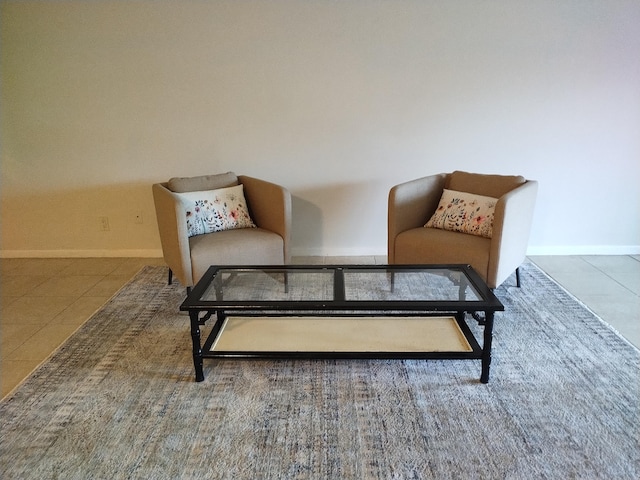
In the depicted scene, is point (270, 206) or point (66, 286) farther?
point (66, 286)

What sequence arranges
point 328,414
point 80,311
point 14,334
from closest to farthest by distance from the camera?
point 328,414 → point 14,334 → point 80,311

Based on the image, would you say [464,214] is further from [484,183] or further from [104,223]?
[104,223]

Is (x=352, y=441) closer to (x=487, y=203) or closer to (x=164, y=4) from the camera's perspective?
(x=487, y=203)

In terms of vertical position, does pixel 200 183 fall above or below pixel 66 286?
above

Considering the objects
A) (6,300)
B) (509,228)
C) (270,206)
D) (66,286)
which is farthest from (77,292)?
(509,228)

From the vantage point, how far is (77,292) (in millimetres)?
2928

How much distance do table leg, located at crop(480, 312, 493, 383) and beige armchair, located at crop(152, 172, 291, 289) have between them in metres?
1.39

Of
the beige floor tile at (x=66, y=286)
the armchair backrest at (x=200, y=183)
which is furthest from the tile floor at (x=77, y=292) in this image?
the armchair backrest at (x=200, y=183)

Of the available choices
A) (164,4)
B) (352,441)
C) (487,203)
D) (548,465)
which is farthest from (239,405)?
(164,4)

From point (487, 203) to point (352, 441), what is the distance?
170 cm

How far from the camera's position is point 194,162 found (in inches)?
133

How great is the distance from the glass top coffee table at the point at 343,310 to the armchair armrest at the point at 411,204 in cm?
56

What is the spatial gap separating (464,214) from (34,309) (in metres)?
2.73

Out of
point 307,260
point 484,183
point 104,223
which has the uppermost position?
point 484,183
